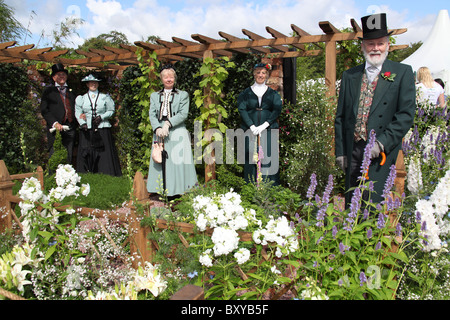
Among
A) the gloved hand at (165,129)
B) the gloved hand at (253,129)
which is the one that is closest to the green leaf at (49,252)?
the gloved hand at (165,129)

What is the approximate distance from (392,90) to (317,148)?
6.85ft

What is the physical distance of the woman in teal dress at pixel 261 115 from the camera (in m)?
4.59

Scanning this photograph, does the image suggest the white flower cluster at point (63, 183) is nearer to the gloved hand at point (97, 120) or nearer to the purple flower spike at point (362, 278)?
the purple flower spike at point (362, 278)

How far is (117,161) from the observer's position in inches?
265

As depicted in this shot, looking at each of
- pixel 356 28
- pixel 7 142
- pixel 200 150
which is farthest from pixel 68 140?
pixel 356 28

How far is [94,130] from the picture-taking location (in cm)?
632

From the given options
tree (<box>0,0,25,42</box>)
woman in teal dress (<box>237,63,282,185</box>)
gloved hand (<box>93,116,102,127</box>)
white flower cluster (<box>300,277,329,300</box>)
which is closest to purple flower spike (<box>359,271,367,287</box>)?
white flower cluster (<box>300,277,329,300</box>)

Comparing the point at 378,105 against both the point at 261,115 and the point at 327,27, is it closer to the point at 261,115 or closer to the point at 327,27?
the point at 261,115

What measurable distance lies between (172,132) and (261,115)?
1.25 m

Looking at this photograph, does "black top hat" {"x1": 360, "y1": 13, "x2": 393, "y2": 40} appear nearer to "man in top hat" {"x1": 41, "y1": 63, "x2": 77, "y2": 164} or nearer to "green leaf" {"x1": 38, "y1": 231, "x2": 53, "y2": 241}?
"green leaf" {"x1": 38, "y1": 231, "x2": 53, "y2": 241}

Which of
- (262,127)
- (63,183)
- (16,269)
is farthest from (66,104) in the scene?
(16,269)
